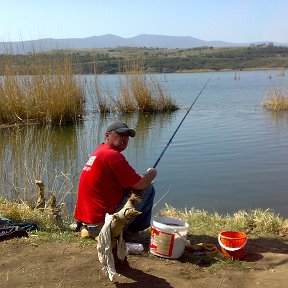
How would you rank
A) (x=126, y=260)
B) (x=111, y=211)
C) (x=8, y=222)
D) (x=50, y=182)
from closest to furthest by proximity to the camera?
1. (x=126, y=260)
2. (x=111, y=211)
3. (x=8, y=222)
4. (x=50, y=182)

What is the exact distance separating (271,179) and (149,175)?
3.87 metres

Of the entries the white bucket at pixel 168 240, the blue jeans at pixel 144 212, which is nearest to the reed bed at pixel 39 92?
the blue jeans at pixel 144 212

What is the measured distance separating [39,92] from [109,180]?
10.3 m

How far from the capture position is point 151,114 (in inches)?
644

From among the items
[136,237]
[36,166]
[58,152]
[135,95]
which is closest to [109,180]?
[136,237]

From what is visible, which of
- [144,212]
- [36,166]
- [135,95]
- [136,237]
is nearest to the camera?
[144,212]

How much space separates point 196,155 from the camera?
8922 mm

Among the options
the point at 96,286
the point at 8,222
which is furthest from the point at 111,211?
the point at 8,222

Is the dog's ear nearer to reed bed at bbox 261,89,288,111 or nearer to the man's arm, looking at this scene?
the man's arm

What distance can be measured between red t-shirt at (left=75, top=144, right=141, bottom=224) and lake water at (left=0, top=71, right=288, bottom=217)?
1.87 metres

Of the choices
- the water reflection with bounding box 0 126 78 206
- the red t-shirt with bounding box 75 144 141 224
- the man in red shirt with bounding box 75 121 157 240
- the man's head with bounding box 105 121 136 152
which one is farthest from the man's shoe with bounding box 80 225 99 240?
the water reflection with bounding box 0 126 78 206

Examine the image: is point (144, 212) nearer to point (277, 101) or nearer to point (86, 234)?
point (86, 234)

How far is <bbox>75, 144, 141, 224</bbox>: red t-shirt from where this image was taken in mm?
3586

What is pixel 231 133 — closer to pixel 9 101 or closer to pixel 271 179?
pixel 271 179
